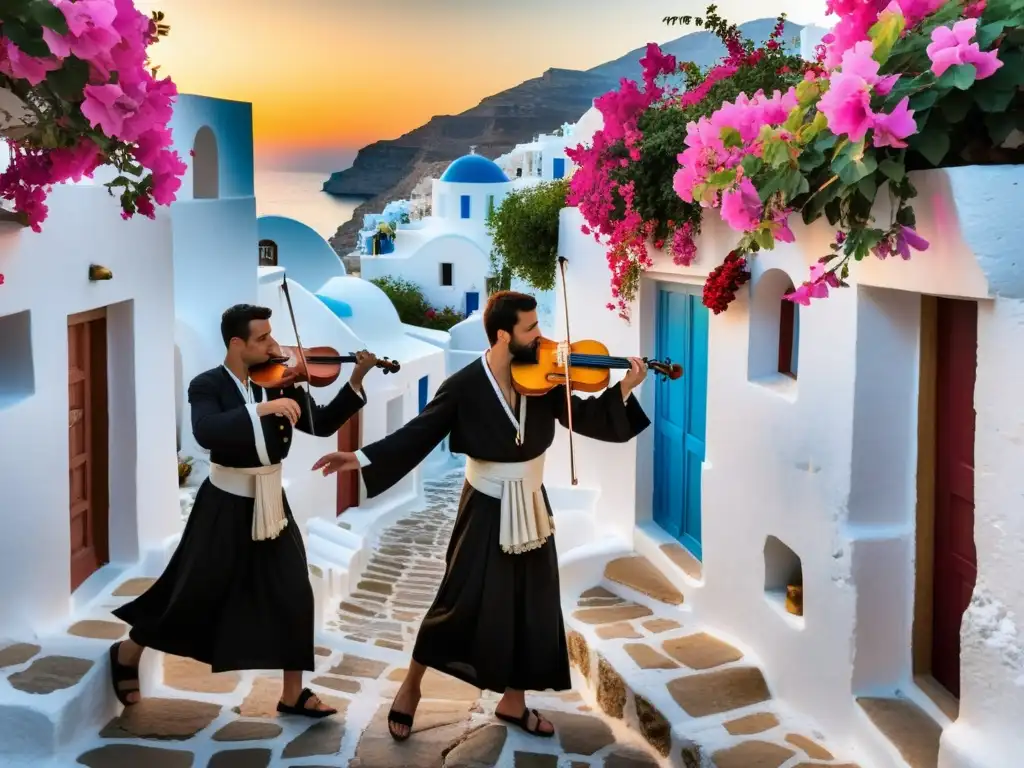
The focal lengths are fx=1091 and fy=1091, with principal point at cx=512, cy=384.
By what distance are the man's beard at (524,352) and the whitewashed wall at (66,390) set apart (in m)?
2.26

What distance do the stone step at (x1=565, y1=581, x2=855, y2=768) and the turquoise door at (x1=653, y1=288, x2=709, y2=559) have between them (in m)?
0.53

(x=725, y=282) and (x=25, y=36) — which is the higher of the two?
(x=25, y=36)

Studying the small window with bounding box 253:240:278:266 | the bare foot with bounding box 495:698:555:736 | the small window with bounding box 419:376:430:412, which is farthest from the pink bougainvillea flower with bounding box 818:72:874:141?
the small window with bounding box 253:240:278:266

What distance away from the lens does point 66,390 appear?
215 inches

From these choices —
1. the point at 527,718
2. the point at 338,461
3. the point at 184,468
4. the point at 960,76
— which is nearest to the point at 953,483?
the point at 960,76

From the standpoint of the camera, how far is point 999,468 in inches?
130

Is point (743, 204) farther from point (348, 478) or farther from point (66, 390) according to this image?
point (348, 478)

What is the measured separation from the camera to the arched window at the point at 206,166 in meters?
13.6

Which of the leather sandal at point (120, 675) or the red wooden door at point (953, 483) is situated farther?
the leather sandal at point (120, 675)

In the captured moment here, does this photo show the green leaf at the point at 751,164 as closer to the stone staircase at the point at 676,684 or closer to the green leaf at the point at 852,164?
the green leaf at the point at 852,164

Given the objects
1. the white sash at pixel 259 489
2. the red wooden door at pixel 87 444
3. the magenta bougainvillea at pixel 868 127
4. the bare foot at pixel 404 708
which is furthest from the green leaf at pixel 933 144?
the red wooden door at pixel 87 444

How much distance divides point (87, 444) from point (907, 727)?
14.8 ft

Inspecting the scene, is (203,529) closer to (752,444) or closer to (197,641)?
(197,641)

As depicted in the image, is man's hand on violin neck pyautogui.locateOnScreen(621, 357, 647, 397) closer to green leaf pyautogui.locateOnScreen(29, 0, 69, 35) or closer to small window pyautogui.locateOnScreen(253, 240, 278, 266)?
green leaf pyautogui.locateOnScreen(29, 0, 69, 35)
